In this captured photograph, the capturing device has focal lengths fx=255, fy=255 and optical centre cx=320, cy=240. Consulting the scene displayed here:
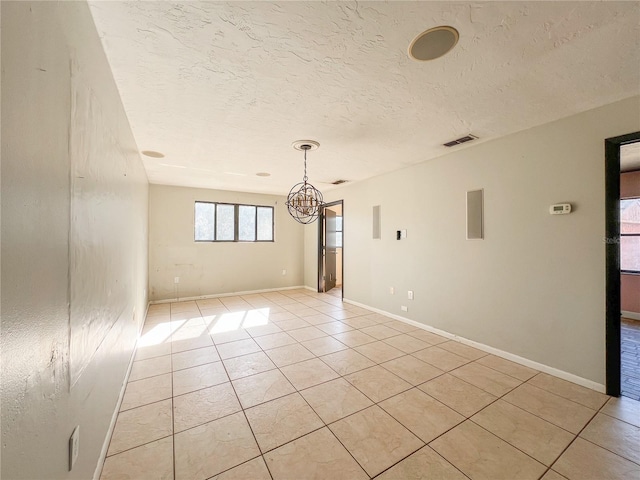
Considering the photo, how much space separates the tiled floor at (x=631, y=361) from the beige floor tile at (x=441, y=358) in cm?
123

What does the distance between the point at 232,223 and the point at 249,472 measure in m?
5.22

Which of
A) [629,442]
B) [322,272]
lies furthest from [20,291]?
[322,272]

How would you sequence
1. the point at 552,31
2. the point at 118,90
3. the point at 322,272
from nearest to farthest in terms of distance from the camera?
the point at 552,31 → the point at 118,90 → the point at 322,272

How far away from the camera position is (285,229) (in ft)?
22.1

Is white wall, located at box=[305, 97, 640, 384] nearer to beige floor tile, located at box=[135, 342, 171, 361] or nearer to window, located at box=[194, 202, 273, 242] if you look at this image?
beige floor tile, located at box=[135, 342, 171, 361]

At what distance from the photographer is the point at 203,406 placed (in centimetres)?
202

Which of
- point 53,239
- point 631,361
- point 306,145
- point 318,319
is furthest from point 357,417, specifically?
point 631,361

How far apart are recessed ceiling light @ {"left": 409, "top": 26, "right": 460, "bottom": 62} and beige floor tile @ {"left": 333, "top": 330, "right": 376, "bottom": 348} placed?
2910 mm

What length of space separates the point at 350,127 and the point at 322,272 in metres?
4.21

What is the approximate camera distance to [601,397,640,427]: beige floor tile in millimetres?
1885

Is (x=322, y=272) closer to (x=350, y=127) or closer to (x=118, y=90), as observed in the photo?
(x=350, y=127)

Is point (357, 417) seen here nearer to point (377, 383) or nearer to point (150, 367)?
point (377, 383)

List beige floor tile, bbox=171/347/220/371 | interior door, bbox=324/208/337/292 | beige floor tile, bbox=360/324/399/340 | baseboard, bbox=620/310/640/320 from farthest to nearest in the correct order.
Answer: interior door, bbox=324/208/337/292 < baseboard, bbox=620/310/640/320 < beige floor tile, bbox=360/324/399/340 < beige floor tile, bbox=171/347/220/371

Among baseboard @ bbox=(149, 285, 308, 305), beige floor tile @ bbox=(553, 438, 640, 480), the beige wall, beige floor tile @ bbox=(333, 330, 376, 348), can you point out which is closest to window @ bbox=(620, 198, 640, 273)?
the beige wall
